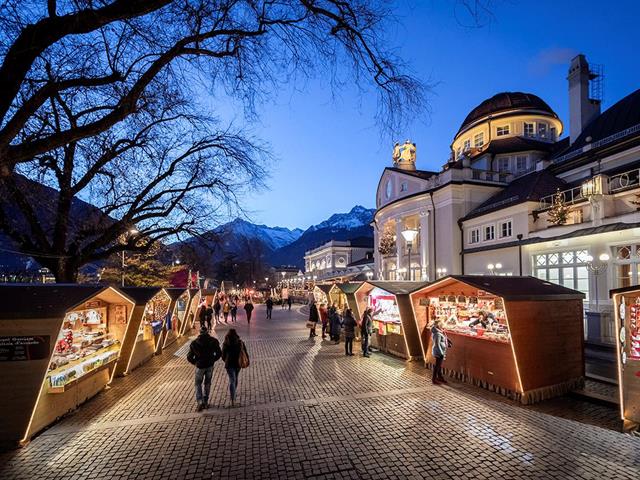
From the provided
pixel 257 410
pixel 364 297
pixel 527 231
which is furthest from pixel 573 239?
pixel 257 410

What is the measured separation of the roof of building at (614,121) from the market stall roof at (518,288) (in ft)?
57.5

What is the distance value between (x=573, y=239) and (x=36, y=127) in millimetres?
21216

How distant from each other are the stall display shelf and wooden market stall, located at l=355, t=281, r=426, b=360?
931 centimetres

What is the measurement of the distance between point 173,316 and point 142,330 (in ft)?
17.3

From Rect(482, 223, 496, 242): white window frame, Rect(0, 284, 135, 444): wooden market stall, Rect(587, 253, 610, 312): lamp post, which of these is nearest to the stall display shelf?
Rect(0, 284, 135, 444): wooden market stall

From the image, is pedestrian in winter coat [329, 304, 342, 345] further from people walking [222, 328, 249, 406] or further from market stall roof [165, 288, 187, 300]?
people walking [222, 328, 249, 406]

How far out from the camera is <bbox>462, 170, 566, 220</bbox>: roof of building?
71.3 ft

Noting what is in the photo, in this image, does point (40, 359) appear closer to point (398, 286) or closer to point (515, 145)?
point (398, 286)

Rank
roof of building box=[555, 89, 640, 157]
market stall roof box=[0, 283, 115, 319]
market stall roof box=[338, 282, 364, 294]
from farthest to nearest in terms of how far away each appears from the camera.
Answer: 1. roof of building box=[555, 89, 640, 157]
2. market stall roof box=[338, 282, 364, 294]
3. market stall roof box=[0, 283, 115, 319]

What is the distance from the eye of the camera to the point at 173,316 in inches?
667

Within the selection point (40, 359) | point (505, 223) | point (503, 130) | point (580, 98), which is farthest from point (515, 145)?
point (40, 359)

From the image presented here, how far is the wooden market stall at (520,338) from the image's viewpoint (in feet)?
26.4

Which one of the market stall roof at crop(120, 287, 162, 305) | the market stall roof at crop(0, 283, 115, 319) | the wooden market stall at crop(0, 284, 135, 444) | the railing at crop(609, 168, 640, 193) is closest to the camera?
the wooden market stall at crop(0, 284, 135, 444)

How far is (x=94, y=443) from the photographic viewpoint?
6055mm
